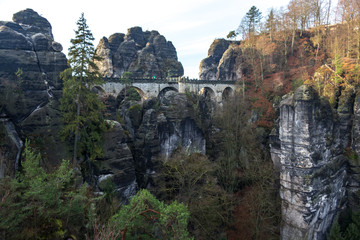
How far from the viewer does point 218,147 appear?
23.8 metres

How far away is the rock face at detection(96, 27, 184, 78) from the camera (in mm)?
42344

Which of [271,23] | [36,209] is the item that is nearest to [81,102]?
[36,209]

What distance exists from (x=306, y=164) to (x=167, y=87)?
26406 mm

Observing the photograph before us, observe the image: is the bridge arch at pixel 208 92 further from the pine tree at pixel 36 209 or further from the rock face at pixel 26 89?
the pine tree at pixel 36 209

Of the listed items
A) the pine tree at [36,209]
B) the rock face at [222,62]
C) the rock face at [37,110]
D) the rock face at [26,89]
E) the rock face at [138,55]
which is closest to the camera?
the pine tree at [36,209]

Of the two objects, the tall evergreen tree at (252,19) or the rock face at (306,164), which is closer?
the rock face at (306,164)

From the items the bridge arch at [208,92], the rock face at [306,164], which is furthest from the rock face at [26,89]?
the bridge arch at [208,92]

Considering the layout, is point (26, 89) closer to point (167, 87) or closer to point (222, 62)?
point (167, 87)

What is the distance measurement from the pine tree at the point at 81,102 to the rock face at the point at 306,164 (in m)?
14.7

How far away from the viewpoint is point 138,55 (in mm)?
46250

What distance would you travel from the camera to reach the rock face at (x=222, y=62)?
4562cm

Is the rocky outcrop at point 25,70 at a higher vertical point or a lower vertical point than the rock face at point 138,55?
lower

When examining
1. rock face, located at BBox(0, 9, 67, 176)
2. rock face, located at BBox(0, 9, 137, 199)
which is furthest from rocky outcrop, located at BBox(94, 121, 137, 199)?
rock face, located at BBox(0, 9, 67, 176)

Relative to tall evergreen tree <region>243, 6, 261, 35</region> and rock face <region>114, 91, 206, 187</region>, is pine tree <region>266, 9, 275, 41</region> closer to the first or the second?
tall evergreen tree <region>243, 6, 261, 35</region>
